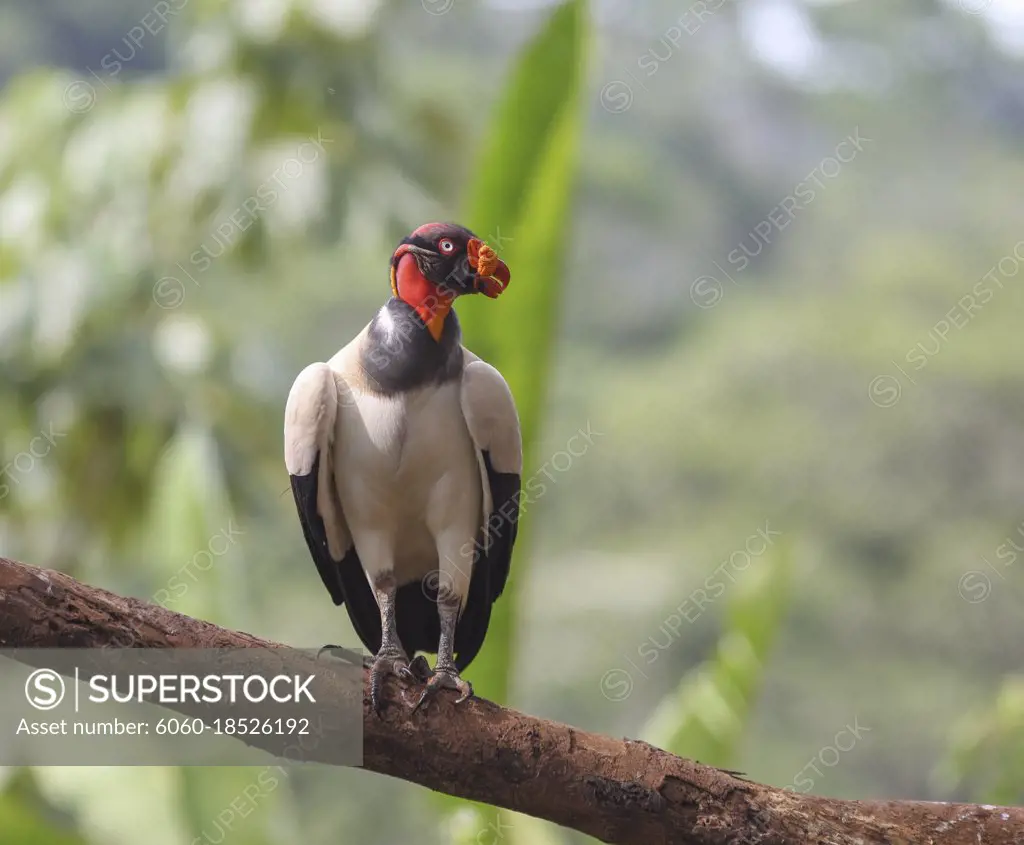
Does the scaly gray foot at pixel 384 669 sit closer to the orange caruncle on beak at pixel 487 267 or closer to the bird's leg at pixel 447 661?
the bird's leg at pixel 447 661

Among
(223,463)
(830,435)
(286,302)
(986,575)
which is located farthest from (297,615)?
(223,463)

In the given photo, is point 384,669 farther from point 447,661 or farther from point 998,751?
point 998,751

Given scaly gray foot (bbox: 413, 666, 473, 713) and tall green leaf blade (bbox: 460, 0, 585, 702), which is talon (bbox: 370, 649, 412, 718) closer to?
scaly gray foot (bbox: 413, 666, 473, 713)

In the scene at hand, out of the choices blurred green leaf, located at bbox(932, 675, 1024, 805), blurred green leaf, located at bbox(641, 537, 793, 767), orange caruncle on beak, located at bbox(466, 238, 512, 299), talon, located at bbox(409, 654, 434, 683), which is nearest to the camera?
orange caruncle on beak, located at bbox(466, 238, 512, 299)

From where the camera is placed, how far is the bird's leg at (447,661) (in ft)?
6.81

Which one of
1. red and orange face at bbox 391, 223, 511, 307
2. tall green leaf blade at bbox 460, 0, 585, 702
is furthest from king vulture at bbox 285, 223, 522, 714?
tall green leaf blade at bbox 460, 0, 585, 702

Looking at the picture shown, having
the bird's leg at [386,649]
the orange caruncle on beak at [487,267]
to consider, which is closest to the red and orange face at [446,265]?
the orange caruncle on beak at [487,267]

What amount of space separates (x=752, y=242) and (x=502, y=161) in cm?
1569

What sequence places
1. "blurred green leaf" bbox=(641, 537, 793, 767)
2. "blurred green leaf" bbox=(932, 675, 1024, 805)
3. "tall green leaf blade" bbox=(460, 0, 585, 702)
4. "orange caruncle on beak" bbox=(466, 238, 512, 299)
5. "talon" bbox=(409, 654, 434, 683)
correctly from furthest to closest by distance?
"blurred green leaf" bbox=(641, 537, 793, 767), "blurred green leaf" bbox=(932, 675, 1024, 805), "tall green leaf blade" bbox=(460, 0, 585, 702), "talon" bbox=(409, 654, 434, 683), "orange caruncle on beak" bbox=(466, 238, 512, 299)

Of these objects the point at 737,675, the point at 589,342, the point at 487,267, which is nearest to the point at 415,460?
the point at 487,267

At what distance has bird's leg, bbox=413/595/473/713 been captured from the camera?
208cm

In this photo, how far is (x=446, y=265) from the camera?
1.95 m

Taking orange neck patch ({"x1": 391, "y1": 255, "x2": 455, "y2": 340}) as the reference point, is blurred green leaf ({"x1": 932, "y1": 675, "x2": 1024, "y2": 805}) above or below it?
below

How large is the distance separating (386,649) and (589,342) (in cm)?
1607
